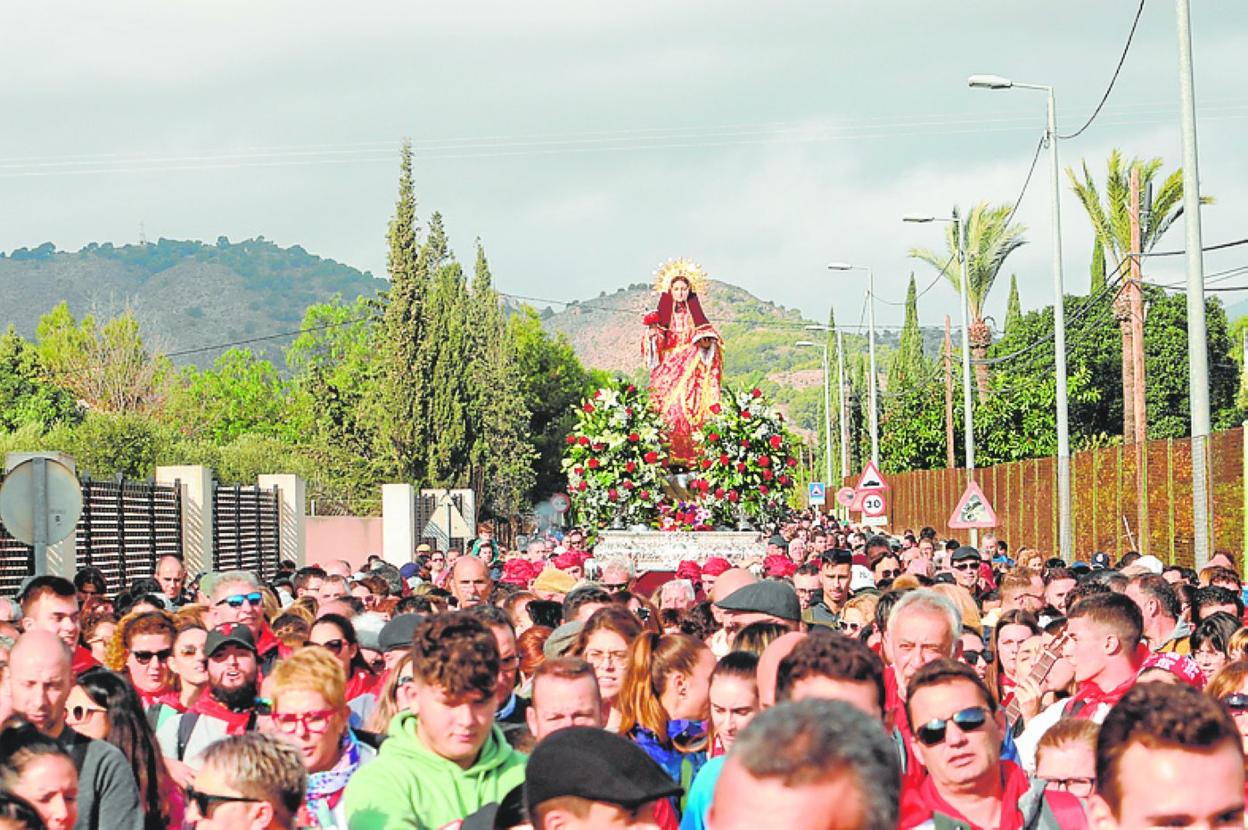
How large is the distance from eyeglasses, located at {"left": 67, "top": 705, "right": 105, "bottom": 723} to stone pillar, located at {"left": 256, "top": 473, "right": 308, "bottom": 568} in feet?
92.3

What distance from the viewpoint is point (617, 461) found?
26.4 m

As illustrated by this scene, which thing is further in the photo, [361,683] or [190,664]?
[361,683]

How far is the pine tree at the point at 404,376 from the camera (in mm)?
53375

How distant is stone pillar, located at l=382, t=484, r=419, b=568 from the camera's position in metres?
42.9

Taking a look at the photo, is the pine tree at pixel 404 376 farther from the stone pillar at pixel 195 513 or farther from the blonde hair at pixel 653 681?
the blonde hair at pixel 653 681

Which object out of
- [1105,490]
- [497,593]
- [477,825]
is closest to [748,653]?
[477,825]

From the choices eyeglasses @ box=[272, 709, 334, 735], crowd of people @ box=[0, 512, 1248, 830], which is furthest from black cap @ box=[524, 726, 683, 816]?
eyeglasses @ box=[272, 709, 334, 735]

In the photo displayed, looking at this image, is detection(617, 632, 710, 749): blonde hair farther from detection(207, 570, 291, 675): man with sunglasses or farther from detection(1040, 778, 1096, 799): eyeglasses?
detection(207, 570, 291, 675): man with sunglasses

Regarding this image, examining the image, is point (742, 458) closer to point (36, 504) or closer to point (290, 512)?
point (290, 512)

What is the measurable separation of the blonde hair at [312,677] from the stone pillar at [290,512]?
28.6 meters

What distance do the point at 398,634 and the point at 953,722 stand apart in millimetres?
3681

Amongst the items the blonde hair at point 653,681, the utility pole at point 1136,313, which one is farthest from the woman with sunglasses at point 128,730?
the utility pole at point 1136,313

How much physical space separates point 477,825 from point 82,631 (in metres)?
6.67

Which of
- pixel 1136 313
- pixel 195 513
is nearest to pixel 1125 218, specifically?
pixel 1136 313
